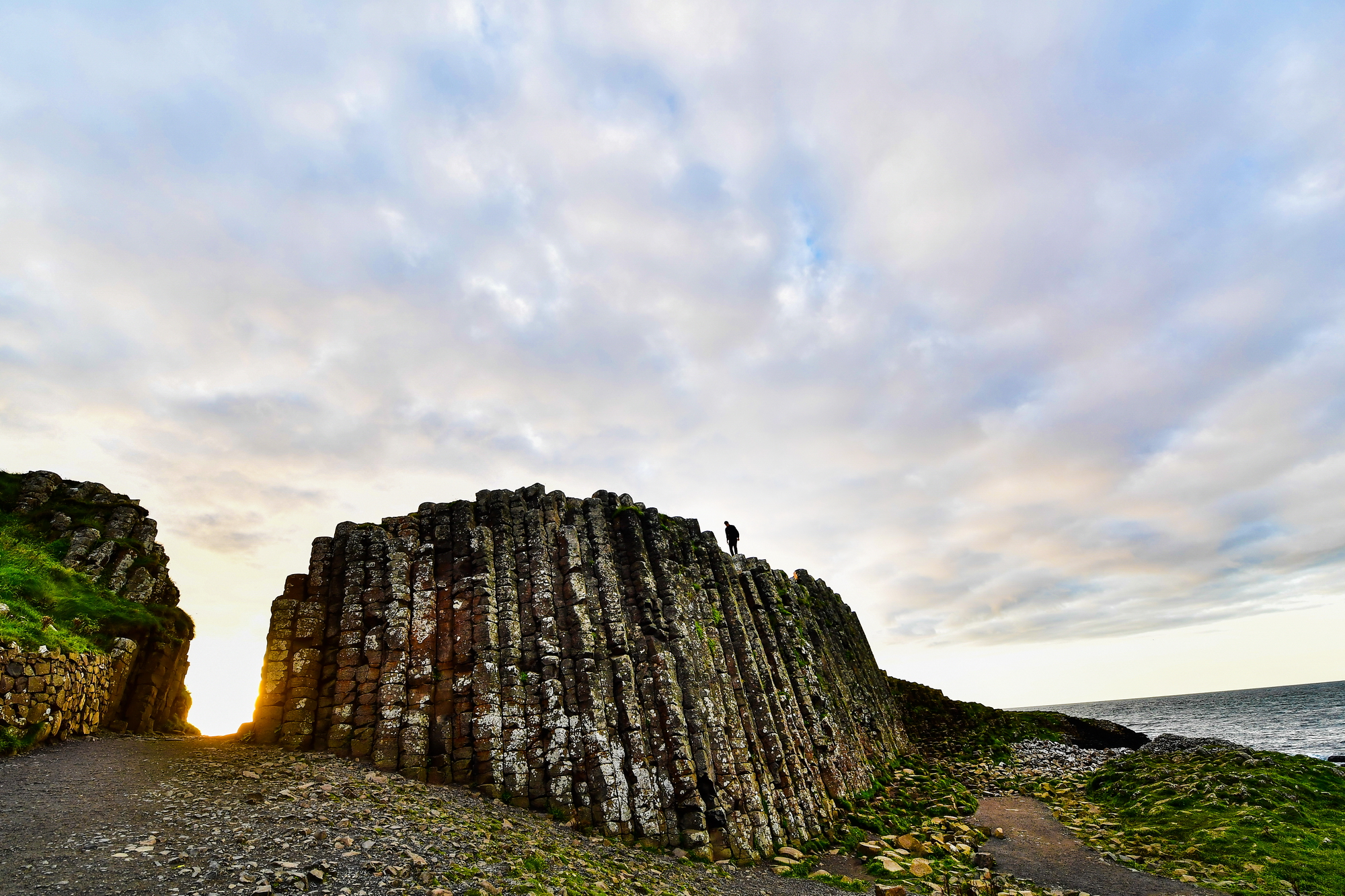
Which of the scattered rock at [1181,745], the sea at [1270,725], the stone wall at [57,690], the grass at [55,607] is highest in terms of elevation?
the grass at [55,607]

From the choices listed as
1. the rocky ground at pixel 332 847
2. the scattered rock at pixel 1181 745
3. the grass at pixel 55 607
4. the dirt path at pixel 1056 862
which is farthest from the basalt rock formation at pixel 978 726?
the grass at pixel 55 607

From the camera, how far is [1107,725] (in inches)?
1895

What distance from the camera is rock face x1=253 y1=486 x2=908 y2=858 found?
15086 mm

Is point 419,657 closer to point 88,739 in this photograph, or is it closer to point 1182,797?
point 88,739

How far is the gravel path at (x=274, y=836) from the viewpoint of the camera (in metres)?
7.01

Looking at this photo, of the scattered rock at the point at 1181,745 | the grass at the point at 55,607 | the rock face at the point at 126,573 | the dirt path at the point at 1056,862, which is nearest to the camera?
the grass at the point at 55,607

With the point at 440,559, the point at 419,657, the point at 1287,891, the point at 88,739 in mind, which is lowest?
the point at 1287,891

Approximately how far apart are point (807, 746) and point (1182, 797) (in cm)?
1428

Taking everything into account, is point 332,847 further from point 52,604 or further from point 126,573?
point 126,573

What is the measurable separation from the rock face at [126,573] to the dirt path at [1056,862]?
993 inches

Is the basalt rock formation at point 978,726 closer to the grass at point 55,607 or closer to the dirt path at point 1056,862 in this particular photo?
the dirt path at point 1056,862

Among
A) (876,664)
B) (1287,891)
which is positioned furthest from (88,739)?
(876,664)

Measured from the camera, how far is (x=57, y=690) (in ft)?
40.1

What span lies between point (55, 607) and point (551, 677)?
12725 mm
